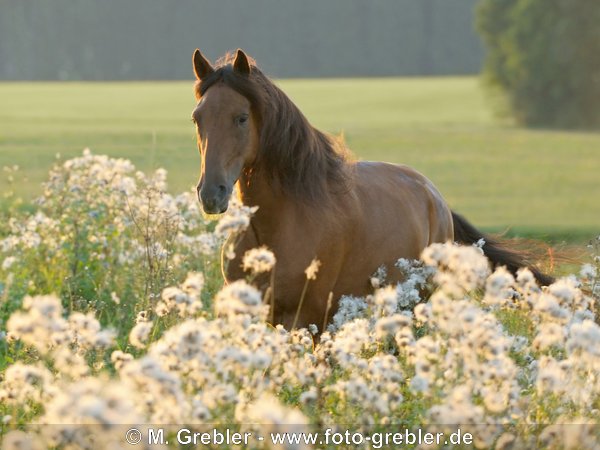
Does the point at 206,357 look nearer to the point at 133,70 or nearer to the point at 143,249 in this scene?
the point at 143,249

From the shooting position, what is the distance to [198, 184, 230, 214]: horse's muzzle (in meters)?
5.36

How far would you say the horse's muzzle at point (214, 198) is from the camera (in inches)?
211

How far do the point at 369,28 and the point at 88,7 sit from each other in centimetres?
2431

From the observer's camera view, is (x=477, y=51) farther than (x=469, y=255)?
Yes

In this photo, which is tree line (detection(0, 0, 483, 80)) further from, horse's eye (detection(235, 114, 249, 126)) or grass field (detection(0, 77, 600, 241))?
horse's eye (detection(235, 114, 249, 126))

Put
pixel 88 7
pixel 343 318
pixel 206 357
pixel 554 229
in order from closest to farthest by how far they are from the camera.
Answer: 1. pixel 206 357
2. pixel 343 318
3. pixel 554 229
4. pixel 88 7

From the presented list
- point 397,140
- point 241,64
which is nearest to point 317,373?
point 241,64

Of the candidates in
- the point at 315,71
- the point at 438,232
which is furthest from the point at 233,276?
the point at 315,71

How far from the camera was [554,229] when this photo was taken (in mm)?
15430

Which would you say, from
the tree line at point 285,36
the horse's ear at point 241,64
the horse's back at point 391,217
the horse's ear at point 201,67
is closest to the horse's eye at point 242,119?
the horse's ear at point 241,64

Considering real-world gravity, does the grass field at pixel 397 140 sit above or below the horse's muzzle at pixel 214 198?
below

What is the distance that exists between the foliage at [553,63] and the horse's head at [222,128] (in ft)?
169

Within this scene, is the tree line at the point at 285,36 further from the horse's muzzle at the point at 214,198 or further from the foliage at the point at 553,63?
the horse's muzzle at the point at 214,198

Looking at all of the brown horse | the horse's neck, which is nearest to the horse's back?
the brown horse
